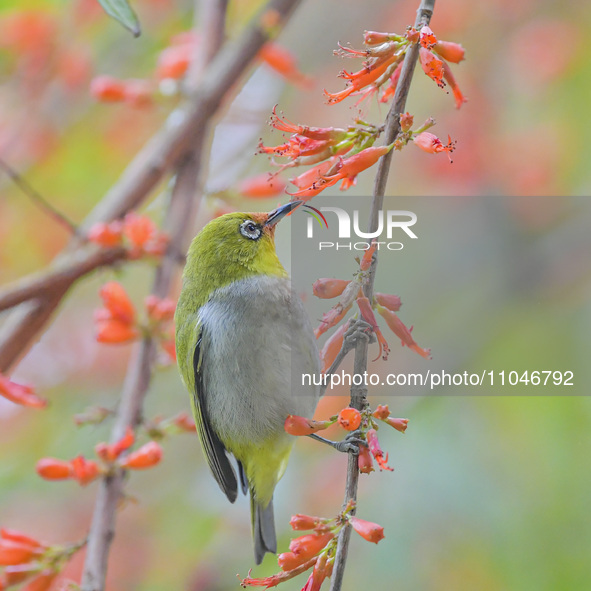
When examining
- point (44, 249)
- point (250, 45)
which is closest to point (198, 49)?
point (250, 45)

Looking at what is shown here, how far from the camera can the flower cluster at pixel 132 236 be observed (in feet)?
10.6

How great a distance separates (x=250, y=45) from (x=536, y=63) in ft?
9.25

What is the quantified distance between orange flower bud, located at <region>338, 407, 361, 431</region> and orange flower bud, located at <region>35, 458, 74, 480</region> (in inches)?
54.6

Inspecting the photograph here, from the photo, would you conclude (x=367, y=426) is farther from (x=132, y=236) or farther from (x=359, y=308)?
(x=132, y=236)

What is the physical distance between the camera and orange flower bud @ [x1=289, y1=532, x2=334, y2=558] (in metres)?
1.91

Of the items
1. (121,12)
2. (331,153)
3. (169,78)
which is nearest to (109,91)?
(169,78)

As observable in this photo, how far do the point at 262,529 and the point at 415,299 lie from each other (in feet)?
7.05

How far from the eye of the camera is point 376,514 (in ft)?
13.4

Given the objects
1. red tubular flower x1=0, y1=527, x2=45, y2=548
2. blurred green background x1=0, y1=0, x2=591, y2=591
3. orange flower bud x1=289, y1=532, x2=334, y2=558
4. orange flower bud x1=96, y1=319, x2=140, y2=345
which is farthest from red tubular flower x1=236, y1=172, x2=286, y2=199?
orange flower bud x1=289, y1=532, x2=334, y2=558

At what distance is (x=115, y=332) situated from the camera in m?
3.12

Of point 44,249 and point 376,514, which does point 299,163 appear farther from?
point 44,249

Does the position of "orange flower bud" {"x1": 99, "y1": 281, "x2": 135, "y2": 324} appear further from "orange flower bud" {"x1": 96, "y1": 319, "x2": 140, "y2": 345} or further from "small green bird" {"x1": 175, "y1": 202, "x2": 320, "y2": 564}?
"small green bird" {"x1": 175, "y1": 202, "x2": 320, "y2": 564}

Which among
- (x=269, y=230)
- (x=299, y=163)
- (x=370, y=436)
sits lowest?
(x=370, y=436)

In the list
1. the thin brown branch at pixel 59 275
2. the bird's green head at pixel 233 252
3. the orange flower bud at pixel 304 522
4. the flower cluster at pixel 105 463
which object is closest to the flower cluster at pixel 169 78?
the bird's green head at pixel 233 252
